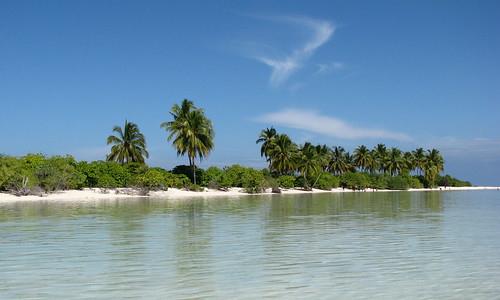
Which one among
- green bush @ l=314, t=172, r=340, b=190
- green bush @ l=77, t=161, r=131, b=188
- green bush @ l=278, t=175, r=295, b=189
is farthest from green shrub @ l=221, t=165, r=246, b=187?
green bush @ l=314, t=172, r=340, b=190

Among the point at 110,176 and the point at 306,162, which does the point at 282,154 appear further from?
the point at 110,176

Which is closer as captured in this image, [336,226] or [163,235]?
[163,235]

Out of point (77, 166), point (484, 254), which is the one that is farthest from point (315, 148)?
point (484, 254)

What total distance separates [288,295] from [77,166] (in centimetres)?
5591

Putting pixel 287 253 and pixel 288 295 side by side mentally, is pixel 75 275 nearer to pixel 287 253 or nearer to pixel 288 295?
pixel 288 295

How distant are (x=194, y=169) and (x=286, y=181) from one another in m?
25.5

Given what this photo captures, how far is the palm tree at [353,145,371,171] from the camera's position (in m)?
127

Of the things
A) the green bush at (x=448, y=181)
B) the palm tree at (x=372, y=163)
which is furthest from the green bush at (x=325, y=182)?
the green bush at (x=448, y=181)

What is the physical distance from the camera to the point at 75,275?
1095 centimetres

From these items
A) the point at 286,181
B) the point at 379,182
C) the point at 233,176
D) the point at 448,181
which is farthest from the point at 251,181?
the point at 448,181

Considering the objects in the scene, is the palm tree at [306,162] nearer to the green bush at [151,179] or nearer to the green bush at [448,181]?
the green bush at [151,179]

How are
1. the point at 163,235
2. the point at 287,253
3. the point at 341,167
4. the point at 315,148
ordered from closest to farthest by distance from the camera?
the point at 287,253 → the point at 163,235 → the point at 315,148 → the point at 341,167

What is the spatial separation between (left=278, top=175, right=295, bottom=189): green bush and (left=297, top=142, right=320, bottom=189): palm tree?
335cm

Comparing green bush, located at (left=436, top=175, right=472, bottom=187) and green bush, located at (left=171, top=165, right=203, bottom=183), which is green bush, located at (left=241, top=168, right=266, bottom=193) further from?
green bush, located at (left=436, top=175, right=472, bottom=187)
